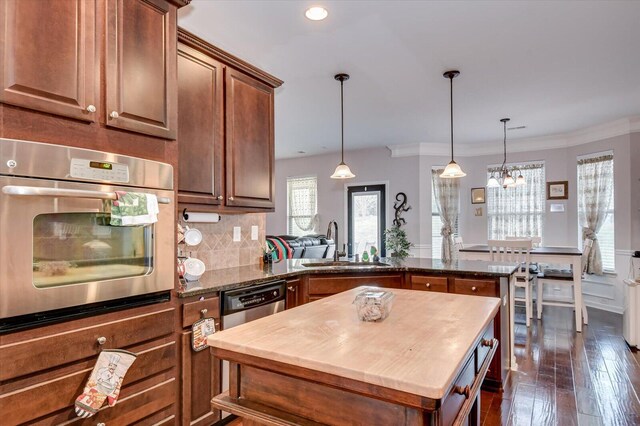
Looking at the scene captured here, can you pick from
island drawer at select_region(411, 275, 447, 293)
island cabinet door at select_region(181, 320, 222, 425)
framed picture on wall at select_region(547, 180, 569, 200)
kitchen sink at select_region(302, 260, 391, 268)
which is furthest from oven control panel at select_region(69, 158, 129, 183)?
framed picture on wall at select_region(547, 180, 569, 200)

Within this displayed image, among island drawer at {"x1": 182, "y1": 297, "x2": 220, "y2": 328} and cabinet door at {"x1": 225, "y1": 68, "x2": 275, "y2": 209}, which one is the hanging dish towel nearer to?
island drawer at {"x1": 182, "y1": 297, "x2": 220, "y2": 328}

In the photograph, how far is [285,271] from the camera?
2955mm

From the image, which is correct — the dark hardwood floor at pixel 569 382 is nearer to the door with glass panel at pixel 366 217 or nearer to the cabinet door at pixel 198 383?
the cabinet door at pixel 198 383

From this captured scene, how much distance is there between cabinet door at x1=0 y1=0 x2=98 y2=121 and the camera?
Result: 141 centimetres

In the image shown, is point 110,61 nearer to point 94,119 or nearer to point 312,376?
point 94,119

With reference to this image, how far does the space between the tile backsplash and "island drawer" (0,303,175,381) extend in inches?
32.6

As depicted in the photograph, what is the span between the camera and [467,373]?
4.00ft

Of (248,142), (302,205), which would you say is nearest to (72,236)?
(248,142)

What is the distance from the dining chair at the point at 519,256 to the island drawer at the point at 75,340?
407 centimetres

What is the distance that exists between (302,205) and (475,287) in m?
5.42

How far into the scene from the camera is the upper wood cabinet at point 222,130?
240cm

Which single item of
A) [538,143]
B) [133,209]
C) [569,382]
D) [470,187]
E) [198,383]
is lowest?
[569,382]

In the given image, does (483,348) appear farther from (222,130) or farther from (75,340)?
(222,130)

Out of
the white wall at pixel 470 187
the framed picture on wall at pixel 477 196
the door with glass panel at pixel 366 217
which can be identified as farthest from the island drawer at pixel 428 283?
the framed picture on wall at pixel 477 196
